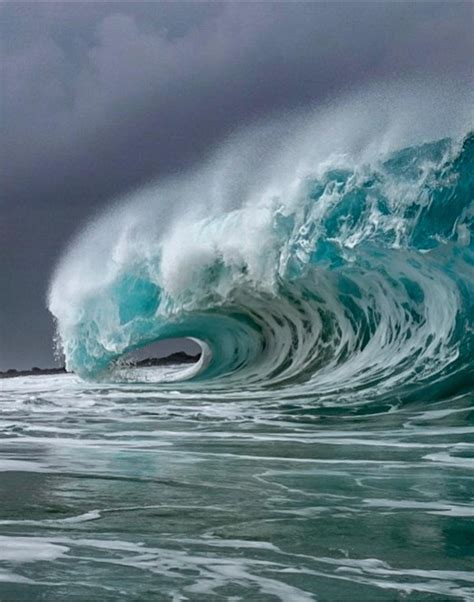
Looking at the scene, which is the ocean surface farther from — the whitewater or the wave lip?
the wave lip

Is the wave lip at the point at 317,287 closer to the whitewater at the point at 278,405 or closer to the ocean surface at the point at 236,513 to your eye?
the whitewater at the point at 278,405

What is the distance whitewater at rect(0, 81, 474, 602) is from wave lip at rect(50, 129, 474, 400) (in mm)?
40

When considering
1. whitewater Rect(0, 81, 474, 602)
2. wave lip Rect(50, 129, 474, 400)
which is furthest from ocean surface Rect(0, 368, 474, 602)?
wave lip Rect(50, 129, 474, 400)

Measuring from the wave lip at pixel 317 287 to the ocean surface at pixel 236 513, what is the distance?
15.0 ft

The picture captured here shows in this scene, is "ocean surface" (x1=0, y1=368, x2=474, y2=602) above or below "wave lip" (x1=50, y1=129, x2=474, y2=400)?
below

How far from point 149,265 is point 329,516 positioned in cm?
1546

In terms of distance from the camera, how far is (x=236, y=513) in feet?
13.1

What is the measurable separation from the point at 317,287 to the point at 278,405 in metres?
4.99

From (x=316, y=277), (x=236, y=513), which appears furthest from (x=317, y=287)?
(x=236, y=513)

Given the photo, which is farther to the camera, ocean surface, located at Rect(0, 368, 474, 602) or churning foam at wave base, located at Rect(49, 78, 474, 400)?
churning foam at wave base, located at Rect(49, 78, 474, 400)

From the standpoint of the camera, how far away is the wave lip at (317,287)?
1231 cm

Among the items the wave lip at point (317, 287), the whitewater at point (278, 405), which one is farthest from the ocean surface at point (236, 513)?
the wave lip at point (317, 287)

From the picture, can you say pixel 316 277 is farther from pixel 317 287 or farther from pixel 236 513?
pixel 236 513

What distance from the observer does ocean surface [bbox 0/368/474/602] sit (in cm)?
292
